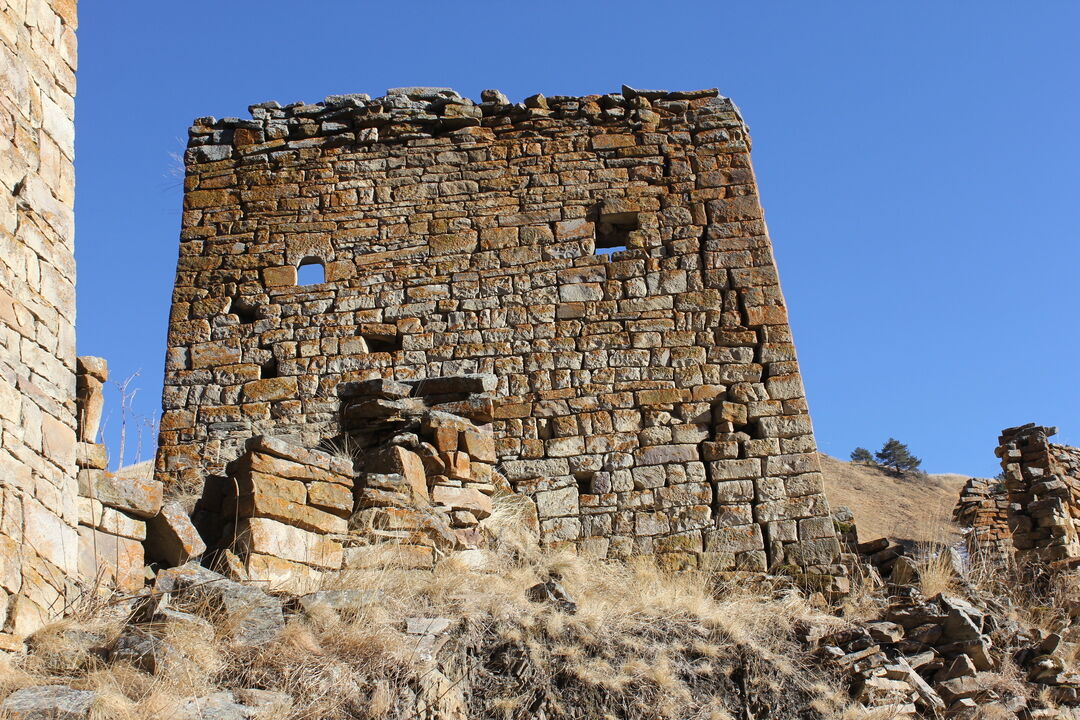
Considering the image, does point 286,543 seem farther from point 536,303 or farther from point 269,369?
point 536,303

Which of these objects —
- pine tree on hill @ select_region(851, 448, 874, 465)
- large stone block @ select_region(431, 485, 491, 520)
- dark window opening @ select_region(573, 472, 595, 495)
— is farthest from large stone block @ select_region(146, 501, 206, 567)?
pine tree on hill @ select_region(851, 448, 874, 465)

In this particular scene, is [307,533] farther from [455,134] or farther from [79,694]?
[455,134]

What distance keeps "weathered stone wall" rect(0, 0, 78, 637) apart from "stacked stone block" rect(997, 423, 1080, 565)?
8.62 metres

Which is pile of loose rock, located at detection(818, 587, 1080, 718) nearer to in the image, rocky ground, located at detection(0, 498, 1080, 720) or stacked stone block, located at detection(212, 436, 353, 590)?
rocky ground, located at detection(0, 498, 1080, 720)

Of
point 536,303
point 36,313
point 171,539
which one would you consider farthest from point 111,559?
point 536,303

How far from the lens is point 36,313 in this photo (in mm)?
6059

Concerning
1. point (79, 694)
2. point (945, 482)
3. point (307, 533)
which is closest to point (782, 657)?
point (307, 533)

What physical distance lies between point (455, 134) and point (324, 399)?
8.90 feet

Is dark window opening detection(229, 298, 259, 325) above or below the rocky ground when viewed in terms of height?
above

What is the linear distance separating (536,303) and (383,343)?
131cm

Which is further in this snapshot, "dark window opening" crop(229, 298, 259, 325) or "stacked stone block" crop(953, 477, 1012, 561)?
"stacked stone block" crop(953, 477, 1012, 561)

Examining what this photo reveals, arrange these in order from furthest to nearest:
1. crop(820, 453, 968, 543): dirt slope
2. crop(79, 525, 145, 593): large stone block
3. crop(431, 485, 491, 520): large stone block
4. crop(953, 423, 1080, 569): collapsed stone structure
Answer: crop(820, 453, 968, 543): dirt slope
crop(953, 423, 1080, 569): collapsed stone structure
crop(431, 485, 491, 520): large stone block
crop(79, 525, 145, 593): large stone block

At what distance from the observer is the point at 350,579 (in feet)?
22.4

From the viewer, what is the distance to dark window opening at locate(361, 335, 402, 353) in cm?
1011
